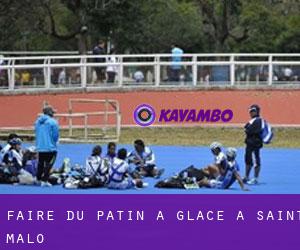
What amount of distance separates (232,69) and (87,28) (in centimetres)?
1420

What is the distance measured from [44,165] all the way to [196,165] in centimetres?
487

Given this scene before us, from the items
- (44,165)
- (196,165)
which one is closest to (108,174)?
(44,165)

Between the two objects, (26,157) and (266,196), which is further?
(26,157)

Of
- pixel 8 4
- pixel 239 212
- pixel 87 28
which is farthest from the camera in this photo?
pixel 87 28

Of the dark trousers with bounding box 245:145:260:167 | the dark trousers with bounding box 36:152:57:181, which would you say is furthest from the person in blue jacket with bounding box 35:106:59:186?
the dark trousers with bounding box 245:145:260:167

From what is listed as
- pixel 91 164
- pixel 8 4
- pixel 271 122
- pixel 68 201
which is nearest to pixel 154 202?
pixel 68 201

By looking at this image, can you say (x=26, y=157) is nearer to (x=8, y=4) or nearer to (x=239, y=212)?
(x=239, y=212)

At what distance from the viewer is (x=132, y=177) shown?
21.5m

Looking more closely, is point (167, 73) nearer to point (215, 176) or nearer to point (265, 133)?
point (265, 133)

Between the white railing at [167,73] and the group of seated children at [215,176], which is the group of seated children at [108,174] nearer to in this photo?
the group of seated children at [215,176]

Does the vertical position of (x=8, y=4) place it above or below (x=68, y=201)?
above

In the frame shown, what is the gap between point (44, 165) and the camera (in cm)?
2128

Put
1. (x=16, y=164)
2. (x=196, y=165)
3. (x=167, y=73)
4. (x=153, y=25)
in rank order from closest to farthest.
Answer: (x=16, y=164), (x=196, y=165), (x=167, y=73), (x=153, y=25)

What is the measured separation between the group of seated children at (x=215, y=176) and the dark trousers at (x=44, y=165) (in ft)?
7.58
